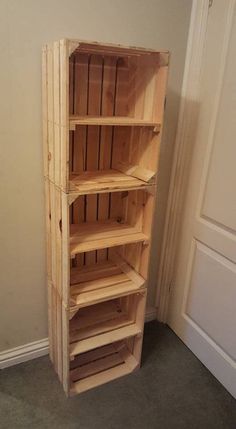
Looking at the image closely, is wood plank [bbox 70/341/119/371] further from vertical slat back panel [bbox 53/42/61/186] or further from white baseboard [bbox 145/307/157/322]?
vertical slat back panel [bbox 53/42/61/186]

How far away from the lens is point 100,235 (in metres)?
1.54

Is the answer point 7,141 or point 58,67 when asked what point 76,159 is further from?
point 58,67

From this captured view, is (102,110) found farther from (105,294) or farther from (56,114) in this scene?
(105,294)

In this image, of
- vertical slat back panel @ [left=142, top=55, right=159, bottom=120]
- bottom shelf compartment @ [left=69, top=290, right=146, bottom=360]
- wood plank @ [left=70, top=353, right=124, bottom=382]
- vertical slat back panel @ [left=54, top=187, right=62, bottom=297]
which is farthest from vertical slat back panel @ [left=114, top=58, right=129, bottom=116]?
wood plank @ [left=70, top=353, right=124, bottom=382]

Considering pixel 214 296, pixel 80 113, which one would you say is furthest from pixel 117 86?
pixel 214 296

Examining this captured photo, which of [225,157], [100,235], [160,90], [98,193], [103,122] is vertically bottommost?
[100,235]

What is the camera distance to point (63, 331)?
152 cm

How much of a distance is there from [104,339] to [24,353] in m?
0.53

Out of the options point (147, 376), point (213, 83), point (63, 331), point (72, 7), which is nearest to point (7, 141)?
point (72, 7)

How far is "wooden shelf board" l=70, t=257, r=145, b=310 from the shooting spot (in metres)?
1.51

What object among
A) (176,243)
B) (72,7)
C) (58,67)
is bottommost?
(176,243)

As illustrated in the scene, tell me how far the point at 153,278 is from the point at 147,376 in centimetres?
62

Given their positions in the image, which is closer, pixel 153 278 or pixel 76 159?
pixel 76 159

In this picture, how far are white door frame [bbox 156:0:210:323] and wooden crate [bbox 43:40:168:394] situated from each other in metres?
0.36
